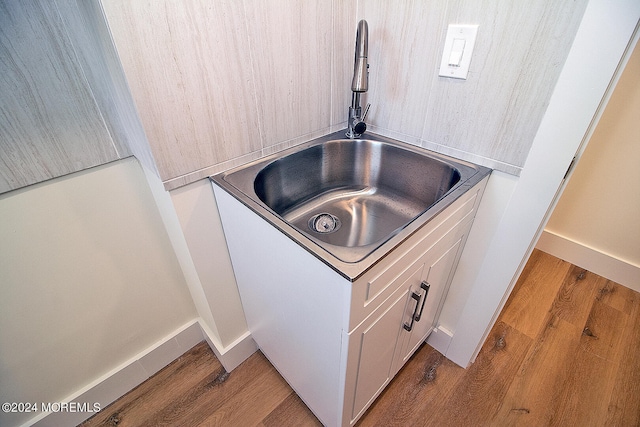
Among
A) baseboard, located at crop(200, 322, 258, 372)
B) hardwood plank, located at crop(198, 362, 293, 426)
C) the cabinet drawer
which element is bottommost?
hardwood plank, located at crop(198, 362, 293, 426)

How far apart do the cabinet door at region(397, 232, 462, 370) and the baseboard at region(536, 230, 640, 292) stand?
1.16 meters

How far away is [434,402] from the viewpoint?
1.25 metres

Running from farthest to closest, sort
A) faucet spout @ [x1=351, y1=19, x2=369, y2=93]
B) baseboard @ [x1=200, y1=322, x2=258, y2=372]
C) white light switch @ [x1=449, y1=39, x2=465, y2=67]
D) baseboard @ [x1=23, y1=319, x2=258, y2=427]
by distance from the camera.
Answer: baseboard @ [x1=200, y1=322, x2=258, y2=372], baseboard @ [x1=23, y1=319, x2=258, y2=427], faucet spout @ [x1=351, y1=19, x2=369, y2=93], white light switch @ [x1=449, y1=39, x2=465, y2=67]

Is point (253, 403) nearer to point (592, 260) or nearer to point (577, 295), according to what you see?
point (577, 295)

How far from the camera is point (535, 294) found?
1.69m

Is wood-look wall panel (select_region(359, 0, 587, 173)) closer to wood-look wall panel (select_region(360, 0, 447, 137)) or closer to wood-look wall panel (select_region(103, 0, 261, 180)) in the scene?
wood-look wall panel (select_region(360, 0, 447, 137))

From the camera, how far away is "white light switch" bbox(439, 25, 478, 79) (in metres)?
0.87

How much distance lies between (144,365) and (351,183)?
3.89 ft

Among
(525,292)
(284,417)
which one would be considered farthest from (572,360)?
(284,417)

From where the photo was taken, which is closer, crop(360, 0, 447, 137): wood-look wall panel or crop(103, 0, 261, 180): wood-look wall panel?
crop(103, 0, 261, 180): wood-look wall panel

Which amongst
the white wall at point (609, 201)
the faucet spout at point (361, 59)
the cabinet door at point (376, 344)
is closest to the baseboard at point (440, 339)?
the cabinet door at point (376, 344)

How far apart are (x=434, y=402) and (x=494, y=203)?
2.82 feet

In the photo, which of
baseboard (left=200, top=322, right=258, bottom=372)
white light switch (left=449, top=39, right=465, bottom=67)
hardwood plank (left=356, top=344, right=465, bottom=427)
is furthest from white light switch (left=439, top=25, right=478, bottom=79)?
baseboard (left=200, top=322, right=258, bottom=372)

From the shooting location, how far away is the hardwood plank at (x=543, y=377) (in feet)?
3.95
